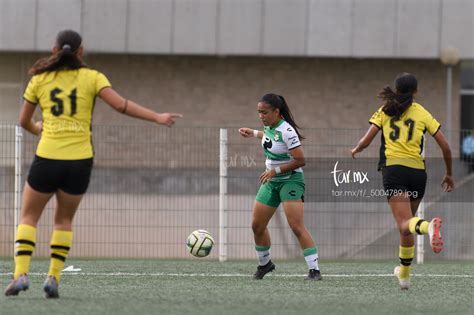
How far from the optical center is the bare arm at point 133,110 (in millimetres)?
8508

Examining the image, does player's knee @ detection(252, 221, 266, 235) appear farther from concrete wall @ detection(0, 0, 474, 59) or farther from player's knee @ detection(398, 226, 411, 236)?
concrete wall @ detection(0, 0, 474, 59)

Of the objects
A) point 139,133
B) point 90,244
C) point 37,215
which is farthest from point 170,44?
point 37,215

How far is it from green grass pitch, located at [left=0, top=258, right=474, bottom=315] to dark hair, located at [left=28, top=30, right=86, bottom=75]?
1878 millimetres

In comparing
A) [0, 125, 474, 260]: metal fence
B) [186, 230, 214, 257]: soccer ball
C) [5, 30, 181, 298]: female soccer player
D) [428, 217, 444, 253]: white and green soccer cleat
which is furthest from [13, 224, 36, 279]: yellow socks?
[0, 125, 474, 260]: metal fence

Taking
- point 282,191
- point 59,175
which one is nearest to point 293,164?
point 282,191

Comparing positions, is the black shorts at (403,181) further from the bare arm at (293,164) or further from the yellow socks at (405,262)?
the bare arm at (293,164)

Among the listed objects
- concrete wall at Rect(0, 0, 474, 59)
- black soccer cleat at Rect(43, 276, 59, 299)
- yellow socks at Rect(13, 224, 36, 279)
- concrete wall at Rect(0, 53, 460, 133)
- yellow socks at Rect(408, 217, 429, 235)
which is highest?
concrete wall at Rect(0, 0, 474, 59)

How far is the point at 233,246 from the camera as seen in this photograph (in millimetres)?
17016

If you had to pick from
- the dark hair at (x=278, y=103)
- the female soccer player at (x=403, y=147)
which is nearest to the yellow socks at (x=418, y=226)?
the female soccer player at (x=403, y=147)

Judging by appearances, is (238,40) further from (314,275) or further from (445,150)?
(445,150)

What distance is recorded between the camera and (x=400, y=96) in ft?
33.7

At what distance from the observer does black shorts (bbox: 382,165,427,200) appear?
10133 millimetres

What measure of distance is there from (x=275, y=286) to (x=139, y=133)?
12.1 metres

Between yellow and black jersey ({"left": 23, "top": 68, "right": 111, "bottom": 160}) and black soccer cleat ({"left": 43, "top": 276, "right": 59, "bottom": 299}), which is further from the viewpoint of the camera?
black soccer cleat ({"left": 43, "top": 276, "right": 59, "bottom": 299})
